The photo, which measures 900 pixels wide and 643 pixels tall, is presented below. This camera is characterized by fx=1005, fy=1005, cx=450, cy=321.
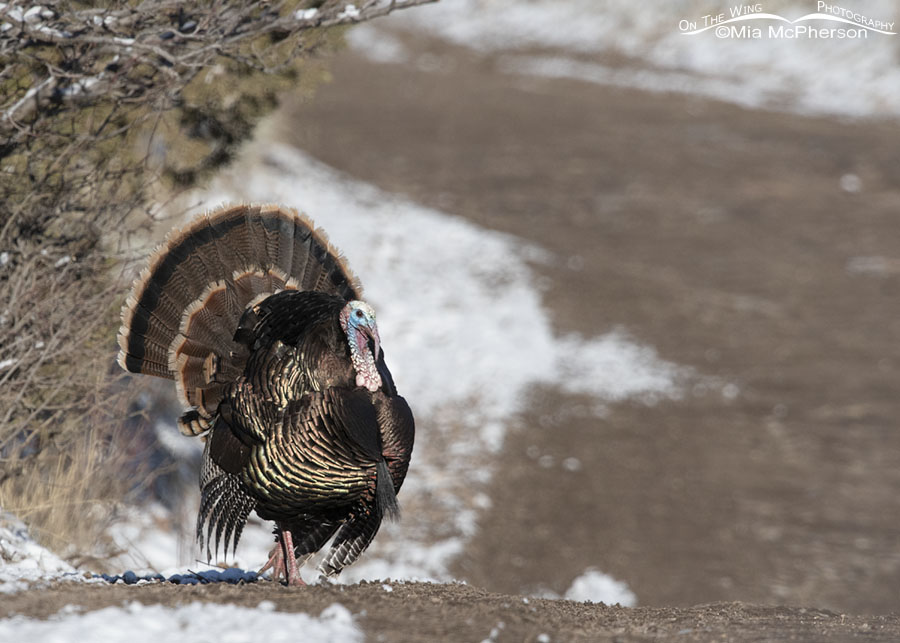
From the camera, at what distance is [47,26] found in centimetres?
466

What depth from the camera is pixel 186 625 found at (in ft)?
10.7

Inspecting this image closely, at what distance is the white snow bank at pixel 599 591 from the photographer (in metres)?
6.36

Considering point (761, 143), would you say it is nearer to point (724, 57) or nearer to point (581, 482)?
point (724, 57)

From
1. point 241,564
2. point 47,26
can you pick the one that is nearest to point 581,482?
point 241,564

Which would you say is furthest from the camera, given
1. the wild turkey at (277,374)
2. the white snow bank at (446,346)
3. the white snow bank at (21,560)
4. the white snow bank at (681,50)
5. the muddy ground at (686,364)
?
the white snow bank at (681,50)

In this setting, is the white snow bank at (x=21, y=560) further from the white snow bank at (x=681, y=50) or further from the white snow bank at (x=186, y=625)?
the white snow bank at (x=681, y=50)

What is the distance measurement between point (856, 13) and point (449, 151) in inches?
395

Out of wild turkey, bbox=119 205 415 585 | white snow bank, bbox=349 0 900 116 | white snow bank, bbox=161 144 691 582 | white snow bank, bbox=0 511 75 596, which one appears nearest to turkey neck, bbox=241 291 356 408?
wild turkey, bbox=119 205 415 585

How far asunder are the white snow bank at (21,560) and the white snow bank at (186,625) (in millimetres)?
470

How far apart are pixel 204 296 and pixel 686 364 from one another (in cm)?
676

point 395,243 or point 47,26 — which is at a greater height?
point 47,26

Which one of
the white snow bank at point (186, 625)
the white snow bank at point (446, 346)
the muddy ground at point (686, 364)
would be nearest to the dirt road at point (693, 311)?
the muddy ground at point (686, 364)

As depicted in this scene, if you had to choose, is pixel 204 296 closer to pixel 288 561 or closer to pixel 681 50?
pixel 288 561

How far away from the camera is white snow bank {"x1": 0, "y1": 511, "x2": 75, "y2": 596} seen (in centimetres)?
369
